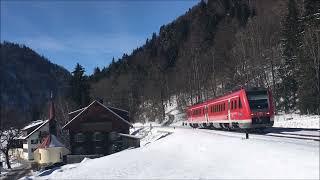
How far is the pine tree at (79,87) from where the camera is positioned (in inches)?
4102

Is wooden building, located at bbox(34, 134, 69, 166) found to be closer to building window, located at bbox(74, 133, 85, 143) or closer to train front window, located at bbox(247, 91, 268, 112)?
building window, located at bbox(74, 133, 85, 143)

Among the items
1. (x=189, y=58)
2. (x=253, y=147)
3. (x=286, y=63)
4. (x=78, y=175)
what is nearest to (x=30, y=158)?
(x=189, y=58)

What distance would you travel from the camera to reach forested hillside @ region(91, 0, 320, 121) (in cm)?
5569

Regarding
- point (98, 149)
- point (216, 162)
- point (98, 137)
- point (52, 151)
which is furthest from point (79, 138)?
point (216, 162)

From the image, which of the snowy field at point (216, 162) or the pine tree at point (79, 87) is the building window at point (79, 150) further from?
the snowy field at point (216, 162)

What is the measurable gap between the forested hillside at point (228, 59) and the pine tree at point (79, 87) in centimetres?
1496

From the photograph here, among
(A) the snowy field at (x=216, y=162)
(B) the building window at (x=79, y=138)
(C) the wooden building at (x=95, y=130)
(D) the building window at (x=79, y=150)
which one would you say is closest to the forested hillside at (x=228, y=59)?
(C) the wooden building at (x=95, y=130)

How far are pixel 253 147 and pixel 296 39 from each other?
4403 cm

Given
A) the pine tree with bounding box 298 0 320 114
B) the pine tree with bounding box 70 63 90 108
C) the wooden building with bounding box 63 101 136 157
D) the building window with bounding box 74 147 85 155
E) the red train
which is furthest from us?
the pine tree with bounding box 70 63 90 108

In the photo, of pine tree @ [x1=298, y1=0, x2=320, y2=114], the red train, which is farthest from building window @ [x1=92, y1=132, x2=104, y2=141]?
the red train

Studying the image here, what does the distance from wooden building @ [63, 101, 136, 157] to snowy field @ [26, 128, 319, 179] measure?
42674 millimetres

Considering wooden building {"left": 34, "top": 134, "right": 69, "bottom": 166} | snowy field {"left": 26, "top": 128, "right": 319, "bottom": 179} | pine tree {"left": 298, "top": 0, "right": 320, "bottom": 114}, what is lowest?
wooden building {"left": 34, "top": 134, "right": 69, "bottom": 166}

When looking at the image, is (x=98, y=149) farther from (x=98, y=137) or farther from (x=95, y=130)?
(x=95, y=130)

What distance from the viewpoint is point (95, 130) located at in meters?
70.4
